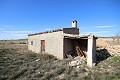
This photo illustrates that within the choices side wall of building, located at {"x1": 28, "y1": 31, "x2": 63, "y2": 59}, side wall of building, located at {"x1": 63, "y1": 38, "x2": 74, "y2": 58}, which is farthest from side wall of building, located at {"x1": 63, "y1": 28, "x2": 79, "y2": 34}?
side wall of building, located at {"x1": 63, "y1": 38, "x2": 74, "y2": 58}

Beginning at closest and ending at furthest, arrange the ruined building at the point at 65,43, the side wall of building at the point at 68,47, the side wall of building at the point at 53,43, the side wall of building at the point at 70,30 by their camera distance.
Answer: the ruined building at the point at 65,43 → the side wall of building at the point at 68,47 → the side wall of building at the point at 53,43 → the side wall of building at the point at 70,30

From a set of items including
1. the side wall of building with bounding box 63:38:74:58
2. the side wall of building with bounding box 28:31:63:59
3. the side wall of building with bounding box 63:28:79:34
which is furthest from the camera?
Answer: the side wall of building with bounding box 63:28:79:34

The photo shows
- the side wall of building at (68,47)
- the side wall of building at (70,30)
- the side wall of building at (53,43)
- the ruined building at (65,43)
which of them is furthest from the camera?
the side wall of building at (70,30)

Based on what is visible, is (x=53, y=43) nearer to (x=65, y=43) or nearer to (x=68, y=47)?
(x=65, y=43)

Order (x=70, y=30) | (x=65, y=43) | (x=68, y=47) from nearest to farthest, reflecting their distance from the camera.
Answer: (x=65, y=43), (x=68, y=47), (x=70, y=30)

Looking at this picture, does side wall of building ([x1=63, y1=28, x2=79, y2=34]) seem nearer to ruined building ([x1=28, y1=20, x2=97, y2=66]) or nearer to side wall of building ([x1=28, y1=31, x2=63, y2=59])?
ruined building ([x1=28, y1=20, x2=97, y2=66])

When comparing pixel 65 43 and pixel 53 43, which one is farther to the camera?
pixel 53 43

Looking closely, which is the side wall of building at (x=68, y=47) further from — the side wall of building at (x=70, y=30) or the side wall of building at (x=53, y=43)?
the side wall of building at (x=70, y=30)

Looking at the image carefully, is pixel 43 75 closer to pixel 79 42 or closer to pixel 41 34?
pixel 79 42

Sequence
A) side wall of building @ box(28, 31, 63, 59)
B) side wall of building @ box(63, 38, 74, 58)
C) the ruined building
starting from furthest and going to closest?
1. side wall of building @ box(28, 31, 63, 59)
2. side wall of building @ box(63, 38, 74, 58)
3. the ruined building

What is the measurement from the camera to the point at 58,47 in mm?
15039

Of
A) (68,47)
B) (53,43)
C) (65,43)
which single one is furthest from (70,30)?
(53,43)

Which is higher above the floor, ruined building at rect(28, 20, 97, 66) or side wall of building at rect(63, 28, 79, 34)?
side wall of building at rect(63, 28, 79, 34)

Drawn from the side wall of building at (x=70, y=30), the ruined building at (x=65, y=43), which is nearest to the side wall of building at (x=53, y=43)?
the ruined building at (x=65, y=43)
